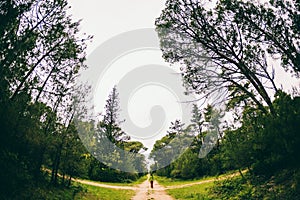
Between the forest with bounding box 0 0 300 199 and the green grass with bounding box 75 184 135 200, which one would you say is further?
the green grass with bounding box 75 184 135 200

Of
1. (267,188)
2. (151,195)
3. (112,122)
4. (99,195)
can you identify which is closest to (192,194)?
(151,195)

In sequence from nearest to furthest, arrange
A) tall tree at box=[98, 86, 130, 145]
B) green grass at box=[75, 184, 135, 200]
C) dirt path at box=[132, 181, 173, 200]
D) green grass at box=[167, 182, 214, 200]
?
green grass at box=[167, 182, 214, 200] → green grass at box=[75, 184, 135, 200] → dirt path at box=[132, 181, 173, 200] → tall tree at box=[98, 86, 130, 145]

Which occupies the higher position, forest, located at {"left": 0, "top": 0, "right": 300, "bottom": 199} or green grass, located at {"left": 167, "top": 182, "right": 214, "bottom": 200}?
forest, located at {"left": 0, "top": 0, "right": 300, "bottom": 199}

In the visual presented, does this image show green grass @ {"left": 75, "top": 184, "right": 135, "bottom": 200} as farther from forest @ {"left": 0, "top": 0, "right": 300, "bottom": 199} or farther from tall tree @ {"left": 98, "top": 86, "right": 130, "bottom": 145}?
tall tree @ {"left": 98, "top": 86, "right": 130, "bottom": 145}

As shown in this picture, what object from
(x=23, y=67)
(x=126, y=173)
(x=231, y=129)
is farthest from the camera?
(x=126, y=173)

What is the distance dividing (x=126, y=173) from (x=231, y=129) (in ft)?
86.9

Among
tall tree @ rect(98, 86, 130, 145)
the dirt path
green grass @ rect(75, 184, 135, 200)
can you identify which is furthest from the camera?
tall tree @ rect(98, 86, 130, 145)

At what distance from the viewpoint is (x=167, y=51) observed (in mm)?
12898

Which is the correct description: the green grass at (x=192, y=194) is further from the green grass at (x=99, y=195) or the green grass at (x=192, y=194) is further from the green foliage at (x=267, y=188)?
the green grass at (x=99, y=195)

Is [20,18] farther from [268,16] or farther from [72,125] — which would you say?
[268,16]

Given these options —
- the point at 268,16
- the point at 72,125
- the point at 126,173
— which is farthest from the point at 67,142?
the point at 126,173

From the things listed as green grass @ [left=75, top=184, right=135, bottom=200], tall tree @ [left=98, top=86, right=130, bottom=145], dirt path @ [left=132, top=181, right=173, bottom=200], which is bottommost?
dirt path @ [left=132, top=181, right=173, bottom=200]

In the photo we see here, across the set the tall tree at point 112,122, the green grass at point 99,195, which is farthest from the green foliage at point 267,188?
the tall tree at point 112,122

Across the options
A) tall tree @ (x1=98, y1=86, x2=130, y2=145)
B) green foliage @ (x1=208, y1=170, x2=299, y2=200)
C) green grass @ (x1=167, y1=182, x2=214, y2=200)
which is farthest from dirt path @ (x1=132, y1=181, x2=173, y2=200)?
tall tree @ (x1=98, y1=86, x2=130, y2=145)
